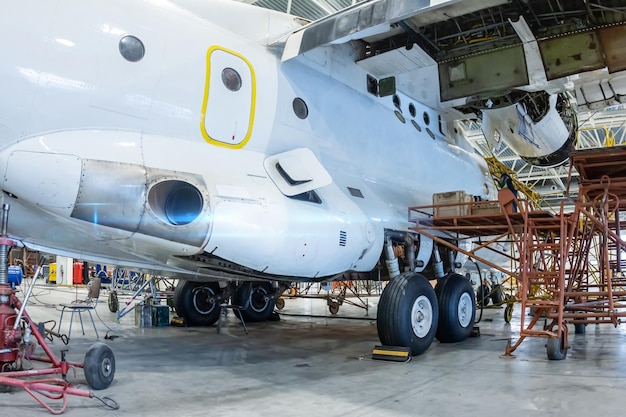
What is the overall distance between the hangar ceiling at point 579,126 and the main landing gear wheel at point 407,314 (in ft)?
10.5

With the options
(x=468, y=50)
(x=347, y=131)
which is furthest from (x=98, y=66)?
(x=468, y=50)

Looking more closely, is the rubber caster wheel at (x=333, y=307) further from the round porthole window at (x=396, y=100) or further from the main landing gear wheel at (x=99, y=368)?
the main landing gear wheel at (x=99, y=368)

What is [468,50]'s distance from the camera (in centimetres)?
A: 753

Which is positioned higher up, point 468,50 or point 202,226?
point 468,50

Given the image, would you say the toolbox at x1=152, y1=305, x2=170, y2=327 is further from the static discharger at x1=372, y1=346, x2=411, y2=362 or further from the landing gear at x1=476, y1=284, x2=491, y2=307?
the landing gear at x1=476, y1=284, x2=491, y2=307

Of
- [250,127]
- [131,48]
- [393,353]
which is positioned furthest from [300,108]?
[393,353]

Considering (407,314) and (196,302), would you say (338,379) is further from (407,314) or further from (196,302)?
(196,302)

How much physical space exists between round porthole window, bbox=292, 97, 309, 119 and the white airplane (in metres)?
0.03

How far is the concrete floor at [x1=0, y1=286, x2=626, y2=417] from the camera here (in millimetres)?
4195

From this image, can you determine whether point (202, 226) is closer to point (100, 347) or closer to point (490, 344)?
point (100, 347)

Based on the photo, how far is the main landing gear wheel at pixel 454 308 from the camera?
26.2 feet

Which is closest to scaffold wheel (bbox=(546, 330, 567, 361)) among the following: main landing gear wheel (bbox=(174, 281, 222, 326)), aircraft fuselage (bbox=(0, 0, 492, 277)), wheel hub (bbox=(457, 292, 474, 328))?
wheel hub (bbox=(457, 292, 474, 328))

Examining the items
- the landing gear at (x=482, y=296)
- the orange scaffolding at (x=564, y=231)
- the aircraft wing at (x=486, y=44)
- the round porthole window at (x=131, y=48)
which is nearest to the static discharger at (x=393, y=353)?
the orange scaffolding at (x=564, y=231)

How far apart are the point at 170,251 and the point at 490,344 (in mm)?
5519
